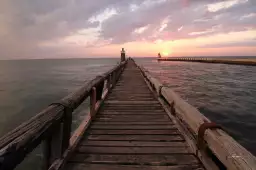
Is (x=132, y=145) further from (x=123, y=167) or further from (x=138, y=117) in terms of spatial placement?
(x=138, y=117)

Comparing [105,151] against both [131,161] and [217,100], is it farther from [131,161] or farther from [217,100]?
[217,100]

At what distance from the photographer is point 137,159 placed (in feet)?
11.3

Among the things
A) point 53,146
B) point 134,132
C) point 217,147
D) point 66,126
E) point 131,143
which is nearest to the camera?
point 217,147

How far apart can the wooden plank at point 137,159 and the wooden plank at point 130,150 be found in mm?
116

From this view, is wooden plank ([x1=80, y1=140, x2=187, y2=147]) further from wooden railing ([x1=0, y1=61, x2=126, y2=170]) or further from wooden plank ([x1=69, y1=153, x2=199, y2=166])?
wooden plank ([x1=69, y1=153, x2=199, y2=166])

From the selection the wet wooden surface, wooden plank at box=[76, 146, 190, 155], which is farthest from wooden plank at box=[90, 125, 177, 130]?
wooden plank at box=[76, 146, 190, 155]

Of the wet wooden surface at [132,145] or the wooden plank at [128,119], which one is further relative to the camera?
the wooden plank at [128,119]

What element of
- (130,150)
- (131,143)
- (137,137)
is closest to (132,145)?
(131,143)

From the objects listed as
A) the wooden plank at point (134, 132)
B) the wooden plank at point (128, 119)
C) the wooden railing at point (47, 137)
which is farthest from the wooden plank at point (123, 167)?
the wooden plank at point (128, 119)

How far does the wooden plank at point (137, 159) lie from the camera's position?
333cm

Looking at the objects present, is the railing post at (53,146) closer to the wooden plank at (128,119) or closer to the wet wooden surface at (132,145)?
the wet wooden surface at (132,145)

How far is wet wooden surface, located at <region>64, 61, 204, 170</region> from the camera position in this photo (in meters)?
3.28

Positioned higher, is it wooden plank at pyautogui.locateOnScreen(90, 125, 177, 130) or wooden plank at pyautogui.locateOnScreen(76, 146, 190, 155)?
wooden plank at pyautogui.locateOnScreen(90, 125, 177, 130)

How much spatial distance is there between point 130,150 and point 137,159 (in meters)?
0.34
